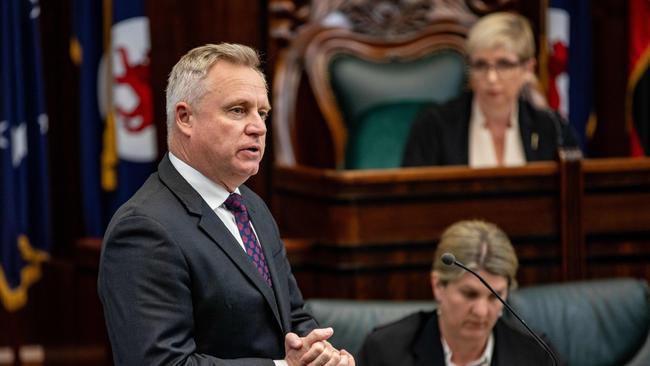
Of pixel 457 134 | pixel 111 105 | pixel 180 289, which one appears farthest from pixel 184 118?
pixel 111 105

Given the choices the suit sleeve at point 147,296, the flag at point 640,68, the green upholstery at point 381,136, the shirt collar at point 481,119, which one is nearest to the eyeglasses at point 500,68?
the shirt collar at point 481,119

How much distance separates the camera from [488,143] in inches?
164

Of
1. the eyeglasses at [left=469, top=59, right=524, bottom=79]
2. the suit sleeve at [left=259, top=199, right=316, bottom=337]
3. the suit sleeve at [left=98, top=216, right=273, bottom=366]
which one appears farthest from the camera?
the eyeglasses at [left=469, top=59, right=524, bottom=79]

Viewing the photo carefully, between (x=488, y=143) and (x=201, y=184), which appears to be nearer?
(x=201, y=184)

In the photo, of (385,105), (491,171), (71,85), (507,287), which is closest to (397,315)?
(507,287)

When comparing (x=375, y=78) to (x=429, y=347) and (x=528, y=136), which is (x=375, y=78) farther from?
(x=429, y=347)

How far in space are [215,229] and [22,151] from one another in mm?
2716

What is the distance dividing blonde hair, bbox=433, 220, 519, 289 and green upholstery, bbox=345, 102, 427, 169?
1357 mm

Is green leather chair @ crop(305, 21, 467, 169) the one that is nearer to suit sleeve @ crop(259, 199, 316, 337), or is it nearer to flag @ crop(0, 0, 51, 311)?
flag @ crop(0, 0, 51, 311)

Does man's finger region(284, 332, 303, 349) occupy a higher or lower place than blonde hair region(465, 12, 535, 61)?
lower

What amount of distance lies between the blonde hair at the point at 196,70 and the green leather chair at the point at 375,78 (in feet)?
8.12

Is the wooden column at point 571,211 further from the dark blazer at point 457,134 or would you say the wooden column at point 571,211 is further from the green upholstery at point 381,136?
the green upholstery at point 381,136

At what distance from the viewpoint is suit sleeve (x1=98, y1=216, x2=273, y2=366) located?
1.98 meters

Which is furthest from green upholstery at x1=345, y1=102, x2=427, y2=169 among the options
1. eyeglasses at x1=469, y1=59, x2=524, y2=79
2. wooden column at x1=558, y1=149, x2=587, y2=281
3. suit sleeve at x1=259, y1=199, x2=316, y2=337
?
suit sleeve at x1=259, y1=199, x2=316, y2=337
